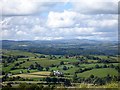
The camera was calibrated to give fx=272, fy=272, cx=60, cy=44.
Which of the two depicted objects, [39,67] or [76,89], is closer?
[76,89]


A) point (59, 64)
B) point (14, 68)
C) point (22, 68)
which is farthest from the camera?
point (59, 64)

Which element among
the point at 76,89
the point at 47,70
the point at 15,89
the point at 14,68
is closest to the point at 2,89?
the point at 15,89

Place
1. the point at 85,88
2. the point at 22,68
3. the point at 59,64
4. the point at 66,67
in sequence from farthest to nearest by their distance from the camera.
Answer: the point at 59,64, the point at 66,67, the point at 22,68, the point at 85,88

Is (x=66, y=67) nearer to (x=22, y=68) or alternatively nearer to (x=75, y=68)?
(x=75, y=68)

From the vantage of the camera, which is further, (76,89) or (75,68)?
(75,68)

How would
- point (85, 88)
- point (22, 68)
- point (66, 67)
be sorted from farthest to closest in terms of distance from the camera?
point (66, 67) → point (22, 68) → point (85, 88)

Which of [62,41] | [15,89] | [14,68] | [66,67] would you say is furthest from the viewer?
[62,41]

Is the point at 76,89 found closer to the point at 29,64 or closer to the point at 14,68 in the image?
the point at 14,68

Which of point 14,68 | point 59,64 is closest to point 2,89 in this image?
point 14,68
